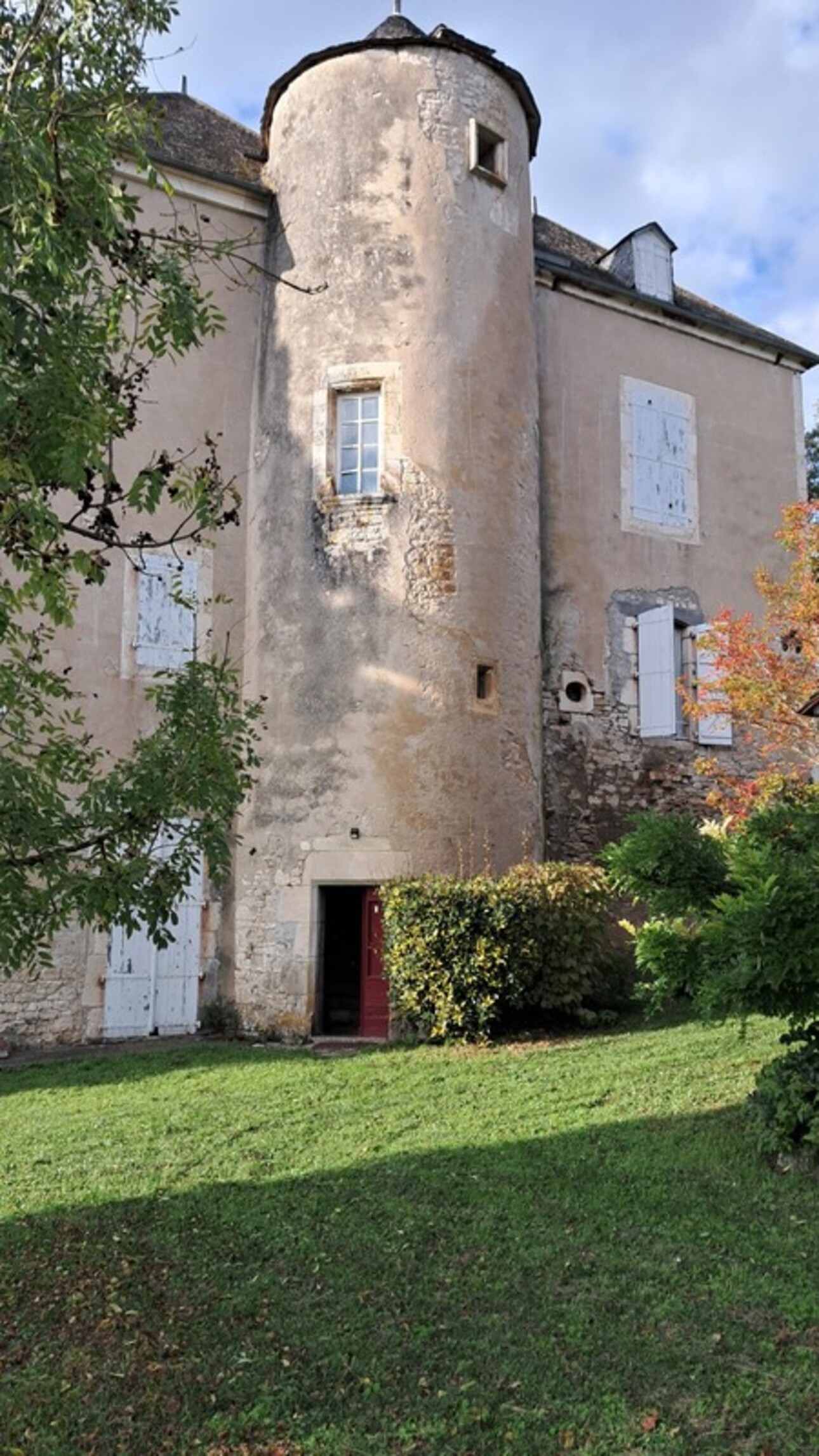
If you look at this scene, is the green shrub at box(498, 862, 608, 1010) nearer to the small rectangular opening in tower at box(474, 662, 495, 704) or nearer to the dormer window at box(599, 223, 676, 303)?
the small rectangular opening in tower at box(474, 662, 495, 704)

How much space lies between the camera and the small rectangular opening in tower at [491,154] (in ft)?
37.2

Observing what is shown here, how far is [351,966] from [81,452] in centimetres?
932

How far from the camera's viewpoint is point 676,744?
13.0 meters

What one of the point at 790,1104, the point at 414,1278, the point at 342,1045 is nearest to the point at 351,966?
the point at 342,1045

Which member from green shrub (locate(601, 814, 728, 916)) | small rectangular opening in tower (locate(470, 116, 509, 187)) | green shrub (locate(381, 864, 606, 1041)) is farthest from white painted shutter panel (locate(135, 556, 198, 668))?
green shrub (locate(601, 814, 728, 916))

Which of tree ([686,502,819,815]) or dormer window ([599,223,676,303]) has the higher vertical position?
dormer window ([599,223,676,303])

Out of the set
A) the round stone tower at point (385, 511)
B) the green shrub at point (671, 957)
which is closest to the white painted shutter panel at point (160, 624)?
the round stone tower at point (385, 511)

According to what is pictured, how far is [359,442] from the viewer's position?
1079 cm

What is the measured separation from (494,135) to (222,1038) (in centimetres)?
965

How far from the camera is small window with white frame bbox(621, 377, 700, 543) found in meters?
13.2

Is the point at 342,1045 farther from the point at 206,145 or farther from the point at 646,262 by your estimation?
the point at 646,262

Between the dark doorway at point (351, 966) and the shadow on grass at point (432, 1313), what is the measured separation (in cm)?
453

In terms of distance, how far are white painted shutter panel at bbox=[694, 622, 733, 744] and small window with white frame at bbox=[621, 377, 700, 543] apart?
143 centimetres

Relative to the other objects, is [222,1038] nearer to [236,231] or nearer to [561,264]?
[236,231]
